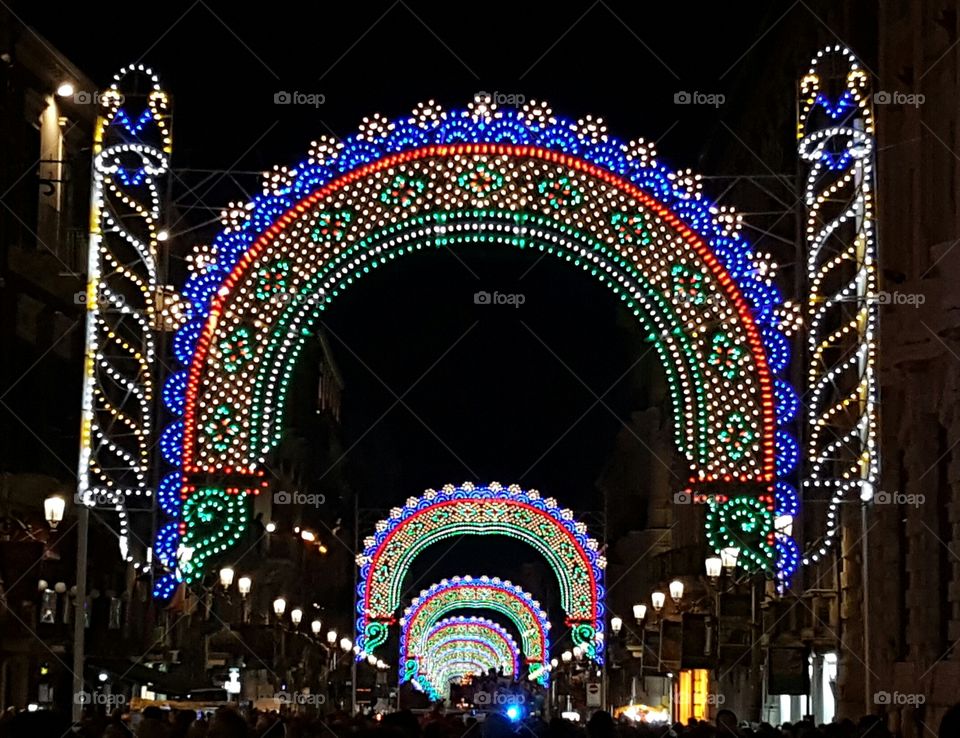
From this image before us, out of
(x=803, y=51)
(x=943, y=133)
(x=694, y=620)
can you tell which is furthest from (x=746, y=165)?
(x=943, y=133)

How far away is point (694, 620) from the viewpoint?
27344 mm

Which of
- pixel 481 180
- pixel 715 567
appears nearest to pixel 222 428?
pixel 481 180

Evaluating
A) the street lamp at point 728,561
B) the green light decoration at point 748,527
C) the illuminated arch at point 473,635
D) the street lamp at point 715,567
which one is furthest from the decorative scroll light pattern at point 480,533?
the illuminated arch at point 473,635

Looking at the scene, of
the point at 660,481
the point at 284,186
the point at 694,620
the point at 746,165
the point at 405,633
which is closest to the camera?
the point at 284,186

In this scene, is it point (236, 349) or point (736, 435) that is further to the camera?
point (236, 349)

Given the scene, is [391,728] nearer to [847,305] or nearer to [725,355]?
[725,355]

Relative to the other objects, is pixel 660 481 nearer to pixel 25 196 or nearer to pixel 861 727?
pixel 25 196

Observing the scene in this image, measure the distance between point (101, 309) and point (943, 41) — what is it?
11.1 m

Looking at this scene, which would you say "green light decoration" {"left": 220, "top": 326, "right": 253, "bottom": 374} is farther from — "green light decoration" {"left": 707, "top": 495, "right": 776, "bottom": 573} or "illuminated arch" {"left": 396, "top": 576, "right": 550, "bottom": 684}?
"illuminated arch" {"left": 396, "top": 576, "right": 550, "bottom": 684}

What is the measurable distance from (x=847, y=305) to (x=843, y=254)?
265 cm

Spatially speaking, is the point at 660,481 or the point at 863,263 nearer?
the point at 863,263

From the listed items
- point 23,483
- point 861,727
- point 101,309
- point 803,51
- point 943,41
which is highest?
point 803,51

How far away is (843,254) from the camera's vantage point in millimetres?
22438

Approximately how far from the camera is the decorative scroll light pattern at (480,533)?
4488 centimetres
